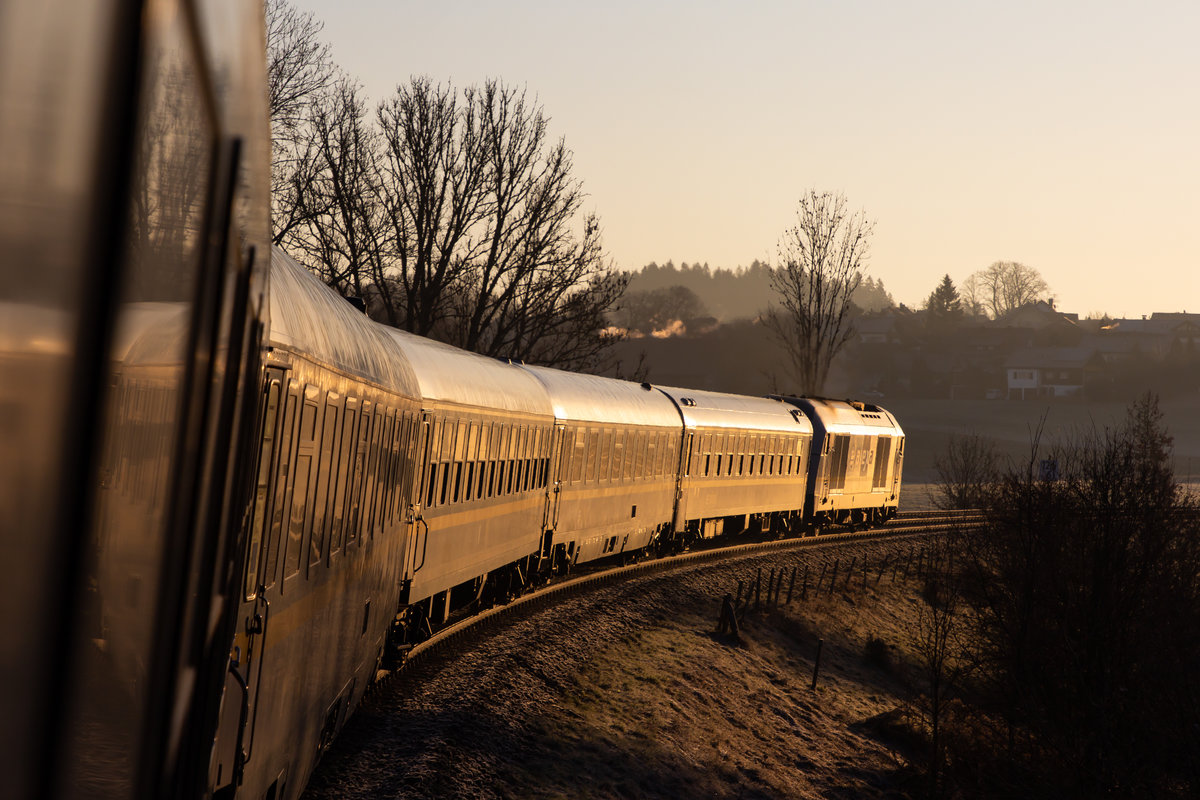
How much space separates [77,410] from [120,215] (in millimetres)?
176

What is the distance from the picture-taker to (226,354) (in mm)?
Answer: 2057

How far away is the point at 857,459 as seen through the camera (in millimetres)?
38625

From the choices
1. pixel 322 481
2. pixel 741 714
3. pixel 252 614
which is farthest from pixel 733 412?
pixel 252 614

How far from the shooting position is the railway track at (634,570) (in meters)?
15.4

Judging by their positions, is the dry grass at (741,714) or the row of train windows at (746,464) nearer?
the dry grass at (741,714)

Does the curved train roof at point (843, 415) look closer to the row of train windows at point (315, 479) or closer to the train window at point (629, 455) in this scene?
the train window at point (629, 455)

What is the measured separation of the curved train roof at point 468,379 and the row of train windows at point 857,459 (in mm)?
19104

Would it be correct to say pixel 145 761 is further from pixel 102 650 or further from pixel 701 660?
pixel 701 660

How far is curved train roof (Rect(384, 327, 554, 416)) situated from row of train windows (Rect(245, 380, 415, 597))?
119 inches

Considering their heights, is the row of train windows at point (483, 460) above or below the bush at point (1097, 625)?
above

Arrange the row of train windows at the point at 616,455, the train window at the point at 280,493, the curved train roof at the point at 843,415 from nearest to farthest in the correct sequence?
the train window at the point at 280,493 < the row of train windows at the point at 616,455 < the curved train roof at the point at 843,415

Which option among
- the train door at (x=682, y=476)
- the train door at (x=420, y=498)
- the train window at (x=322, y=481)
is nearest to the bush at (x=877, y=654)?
the train door at (x=682, y=476)

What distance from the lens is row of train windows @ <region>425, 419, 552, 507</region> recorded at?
13211mm

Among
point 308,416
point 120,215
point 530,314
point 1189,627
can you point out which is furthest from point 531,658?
point 530,314
